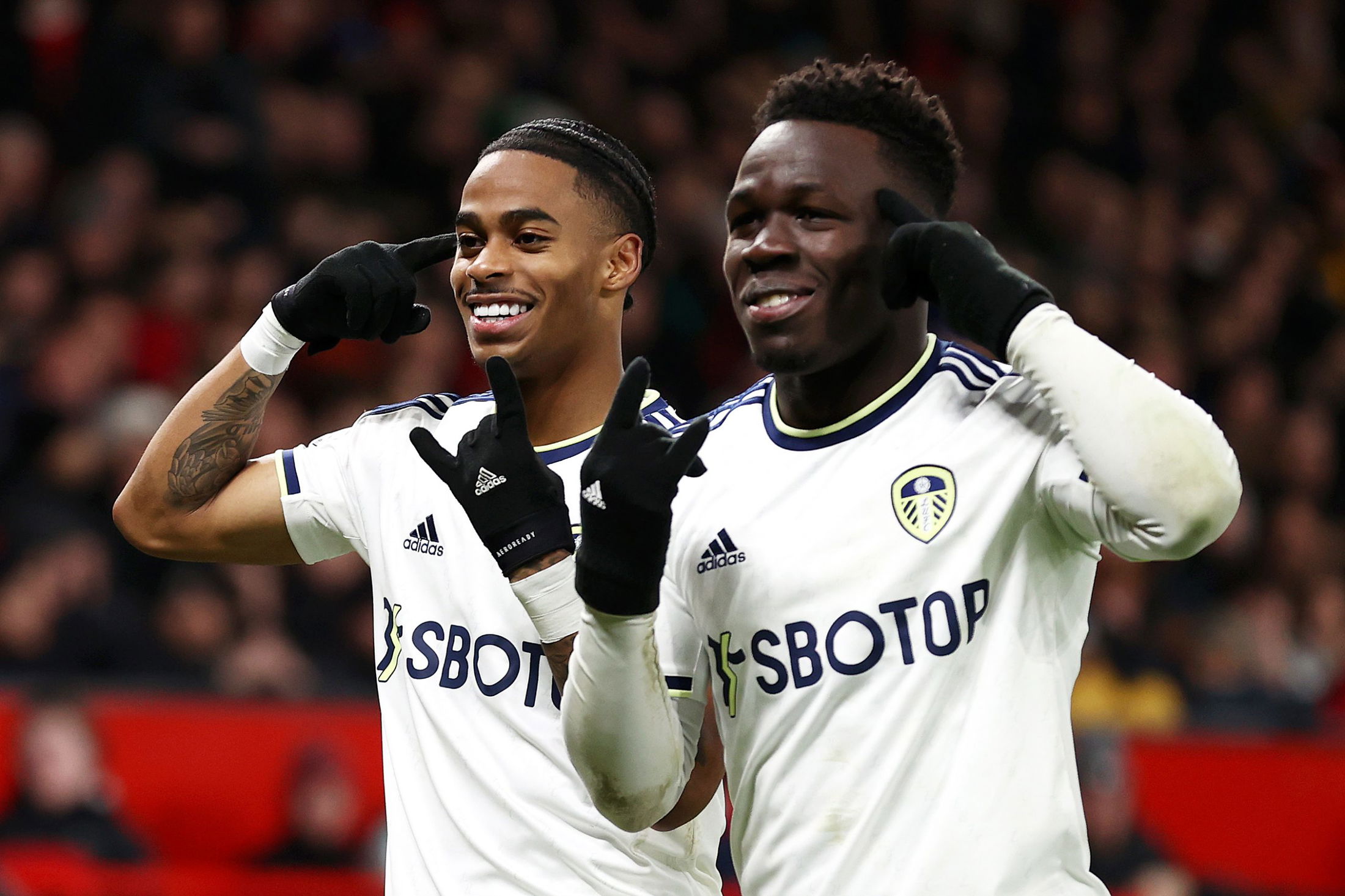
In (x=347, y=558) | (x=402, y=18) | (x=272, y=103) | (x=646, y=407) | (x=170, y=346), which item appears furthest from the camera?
(x=402, y=18)

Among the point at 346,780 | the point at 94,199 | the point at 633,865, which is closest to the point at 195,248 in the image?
the point at 94,199

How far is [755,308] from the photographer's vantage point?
111 inches

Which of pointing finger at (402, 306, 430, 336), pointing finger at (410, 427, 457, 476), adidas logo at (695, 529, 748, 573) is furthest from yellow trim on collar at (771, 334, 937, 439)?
pointing finger at (402, 306, 430, 336)

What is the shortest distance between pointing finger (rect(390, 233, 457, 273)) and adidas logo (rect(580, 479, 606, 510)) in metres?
1.12

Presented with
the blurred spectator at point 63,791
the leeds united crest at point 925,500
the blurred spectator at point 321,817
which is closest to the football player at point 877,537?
the leeds united crest at point 925,500

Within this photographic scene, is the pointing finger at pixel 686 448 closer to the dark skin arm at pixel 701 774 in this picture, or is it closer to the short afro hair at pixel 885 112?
the dark skin arm at pixel 701 774

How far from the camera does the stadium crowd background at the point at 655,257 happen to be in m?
6.87

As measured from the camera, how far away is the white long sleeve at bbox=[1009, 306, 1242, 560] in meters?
2.33

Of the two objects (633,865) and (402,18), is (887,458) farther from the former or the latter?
(402,18)

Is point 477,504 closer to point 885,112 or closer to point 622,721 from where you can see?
point 622,721

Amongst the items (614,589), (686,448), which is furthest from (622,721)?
(686,448)

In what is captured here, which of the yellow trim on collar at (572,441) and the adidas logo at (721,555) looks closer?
the adidas logo at (721,555)

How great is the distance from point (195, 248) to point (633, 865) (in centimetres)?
571

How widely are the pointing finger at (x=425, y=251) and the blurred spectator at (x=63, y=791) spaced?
3062 millimetres
